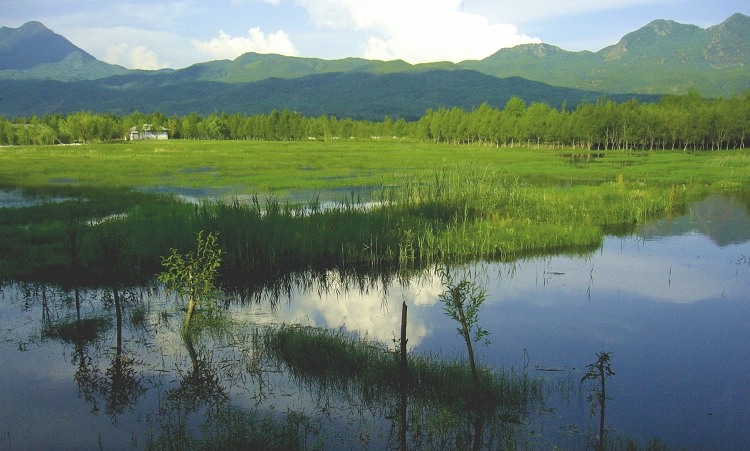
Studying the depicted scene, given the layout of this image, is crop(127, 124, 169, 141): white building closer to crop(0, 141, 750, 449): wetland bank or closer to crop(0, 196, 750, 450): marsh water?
crop(0, 141, 750, 449): wetland bank

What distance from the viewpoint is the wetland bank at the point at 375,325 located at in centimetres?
1022

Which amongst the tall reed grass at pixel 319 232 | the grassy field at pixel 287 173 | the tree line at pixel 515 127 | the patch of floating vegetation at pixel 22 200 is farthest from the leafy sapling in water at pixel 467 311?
the tree line at pixel 515 127

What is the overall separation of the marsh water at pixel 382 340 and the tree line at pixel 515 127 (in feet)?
293

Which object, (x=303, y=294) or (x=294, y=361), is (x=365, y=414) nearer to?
(x=294, y=361)

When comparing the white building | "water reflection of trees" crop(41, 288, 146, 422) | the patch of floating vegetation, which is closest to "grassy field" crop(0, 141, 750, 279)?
the patch of floating vegetation

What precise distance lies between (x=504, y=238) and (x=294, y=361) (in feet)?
47.9

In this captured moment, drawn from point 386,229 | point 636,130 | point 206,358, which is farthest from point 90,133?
point 206,358

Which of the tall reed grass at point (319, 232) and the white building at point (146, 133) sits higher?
the white building at point (146, 133)

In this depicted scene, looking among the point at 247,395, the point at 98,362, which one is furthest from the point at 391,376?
the point at 98,362

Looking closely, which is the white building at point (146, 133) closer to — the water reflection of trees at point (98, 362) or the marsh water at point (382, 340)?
the marsh water at point (382, 340)

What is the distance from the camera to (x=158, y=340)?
14.1m

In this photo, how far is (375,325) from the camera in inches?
614

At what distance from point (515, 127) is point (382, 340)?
116 m

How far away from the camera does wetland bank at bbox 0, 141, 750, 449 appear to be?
10.2 meters
